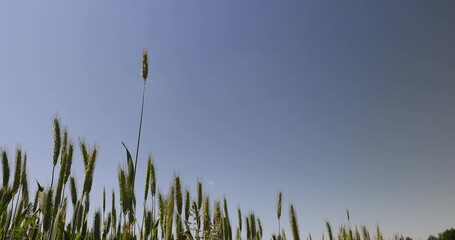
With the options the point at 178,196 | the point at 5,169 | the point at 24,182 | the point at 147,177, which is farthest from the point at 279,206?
the point at 5,169

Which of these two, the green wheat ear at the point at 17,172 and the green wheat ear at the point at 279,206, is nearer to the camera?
the green wheat ear at the point at 17,172

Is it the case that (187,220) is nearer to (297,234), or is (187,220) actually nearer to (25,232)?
(297,234)

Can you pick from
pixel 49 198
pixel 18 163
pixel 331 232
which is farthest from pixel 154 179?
pixel 331 232

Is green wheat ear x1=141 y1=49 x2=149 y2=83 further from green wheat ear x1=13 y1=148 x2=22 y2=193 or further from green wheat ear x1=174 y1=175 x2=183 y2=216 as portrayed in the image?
green wheat ear x1=13 y1=148 x2=22 y2=193

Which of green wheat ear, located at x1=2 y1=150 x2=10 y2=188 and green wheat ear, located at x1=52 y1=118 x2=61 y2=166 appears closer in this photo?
green wheat ear, located at x1=52 y1=118 x2=61 y2=166

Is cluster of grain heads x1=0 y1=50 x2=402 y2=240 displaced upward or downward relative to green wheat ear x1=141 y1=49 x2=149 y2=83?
downward

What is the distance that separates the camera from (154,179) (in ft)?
14.0

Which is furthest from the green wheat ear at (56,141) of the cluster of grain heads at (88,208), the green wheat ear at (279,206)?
the green wheat ear at (279,206)

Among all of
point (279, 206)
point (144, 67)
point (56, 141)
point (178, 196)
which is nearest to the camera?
point (56, 141)

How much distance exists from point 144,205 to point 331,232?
3.15 meters

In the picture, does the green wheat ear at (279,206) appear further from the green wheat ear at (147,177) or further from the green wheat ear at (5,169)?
the green wheat ear at (5,169)

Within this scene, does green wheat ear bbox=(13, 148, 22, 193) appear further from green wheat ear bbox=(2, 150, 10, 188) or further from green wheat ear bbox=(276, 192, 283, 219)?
→ green wheat ear bbox=(276, 192, 283, 219)

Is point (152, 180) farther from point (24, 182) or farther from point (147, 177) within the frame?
point (24, 182)

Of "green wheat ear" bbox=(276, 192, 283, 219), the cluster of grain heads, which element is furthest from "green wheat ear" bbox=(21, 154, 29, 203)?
"green wheat ear" bbox=(276, 192, 283, 219)
